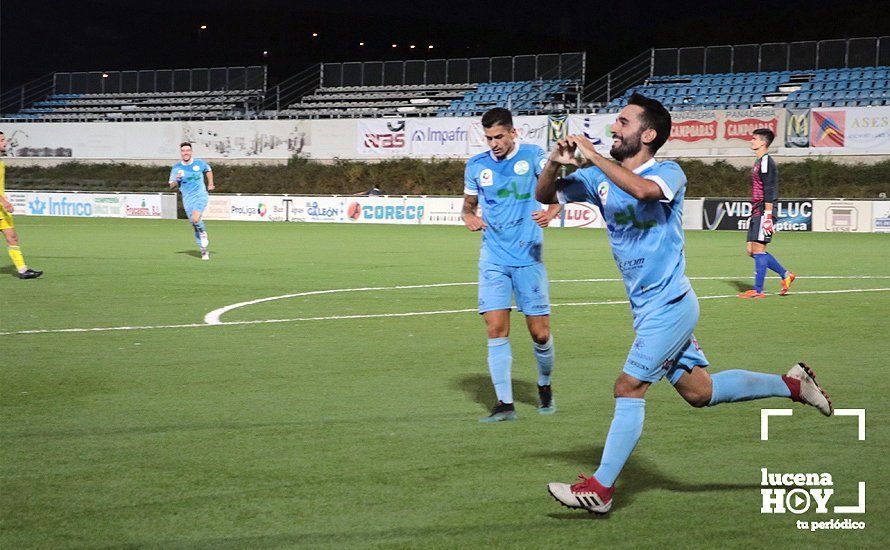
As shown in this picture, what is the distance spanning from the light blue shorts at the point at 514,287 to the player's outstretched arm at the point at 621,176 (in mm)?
2499

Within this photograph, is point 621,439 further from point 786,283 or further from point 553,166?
point 786,283

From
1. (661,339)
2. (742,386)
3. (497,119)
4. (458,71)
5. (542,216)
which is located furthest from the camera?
(458,71)

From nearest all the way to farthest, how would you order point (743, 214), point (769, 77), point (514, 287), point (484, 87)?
1. point (514, 287)
2. point (743, 214)
3. point (769, 77)
4. point (484, 87)

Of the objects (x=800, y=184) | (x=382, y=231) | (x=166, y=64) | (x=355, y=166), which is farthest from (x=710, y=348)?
(x=166, y=64)

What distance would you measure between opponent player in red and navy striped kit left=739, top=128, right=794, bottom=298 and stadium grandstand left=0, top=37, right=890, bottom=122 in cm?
3108

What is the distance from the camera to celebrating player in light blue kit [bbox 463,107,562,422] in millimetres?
7203

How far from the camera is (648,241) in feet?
16.8

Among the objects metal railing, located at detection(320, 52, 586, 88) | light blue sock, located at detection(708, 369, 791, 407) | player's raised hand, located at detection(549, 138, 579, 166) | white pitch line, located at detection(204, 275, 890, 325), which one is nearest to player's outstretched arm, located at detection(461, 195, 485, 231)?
light blue sock, located at detection(708, 369, 791, 407)

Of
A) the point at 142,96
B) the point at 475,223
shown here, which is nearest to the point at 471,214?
the point at 475,223

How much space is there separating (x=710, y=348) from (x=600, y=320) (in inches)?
92.4

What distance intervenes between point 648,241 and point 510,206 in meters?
2.38

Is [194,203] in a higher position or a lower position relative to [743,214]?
lower

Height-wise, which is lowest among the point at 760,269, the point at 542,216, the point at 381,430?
the point at 381,430

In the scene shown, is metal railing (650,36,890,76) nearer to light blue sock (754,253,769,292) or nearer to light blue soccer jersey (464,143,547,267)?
light blue sock (754,253,769,292)
